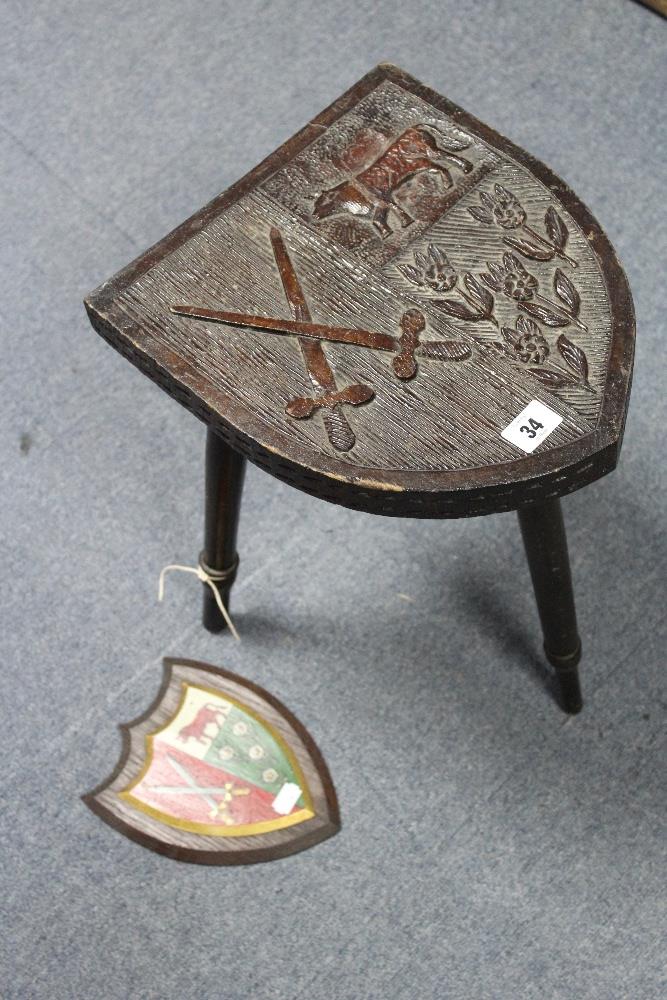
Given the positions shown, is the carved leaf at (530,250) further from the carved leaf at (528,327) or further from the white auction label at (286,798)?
the white auction label at (286,798)

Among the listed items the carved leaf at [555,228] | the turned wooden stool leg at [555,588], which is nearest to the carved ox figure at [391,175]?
the carved leaf at [555,228]

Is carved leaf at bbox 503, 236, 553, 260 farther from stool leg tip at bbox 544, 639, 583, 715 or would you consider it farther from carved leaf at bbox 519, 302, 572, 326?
stool leg tip at bbox 544, 639, 583, 715

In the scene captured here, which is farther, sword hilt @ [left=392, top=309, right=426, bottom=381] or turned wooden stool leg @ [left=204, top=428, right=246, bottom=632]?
turned wooden stool leg @ [left=204, top=428, right=246, bottom=632]

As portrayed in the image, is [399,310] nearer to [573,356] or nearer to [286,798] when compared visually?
[573,356]

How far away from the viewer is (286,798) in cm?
164

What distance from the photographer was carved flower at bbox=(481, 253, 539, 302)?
1.34m

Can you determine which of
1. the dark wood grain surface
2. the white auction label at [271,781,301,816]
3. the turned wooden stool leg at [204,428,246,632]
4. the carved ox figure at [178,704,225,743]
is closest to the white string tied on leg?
the turned wooden stool leg at [204,428,246,632]

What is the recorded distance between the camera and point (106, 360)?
198cm

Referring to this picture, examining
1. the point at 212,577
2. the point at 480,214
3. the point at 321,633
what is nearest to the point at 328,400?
the point at 480,214

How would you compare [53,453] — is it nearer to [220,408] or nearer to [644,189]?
[220,408]

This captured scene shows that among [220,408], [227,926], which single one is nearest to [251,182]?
[220,408]

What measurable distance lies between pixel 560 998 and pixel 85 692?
720 millimetres

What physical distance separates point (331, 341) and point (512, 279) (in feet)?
0.67

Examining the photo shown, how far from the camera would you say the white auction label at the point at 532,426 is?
4.10 ft
